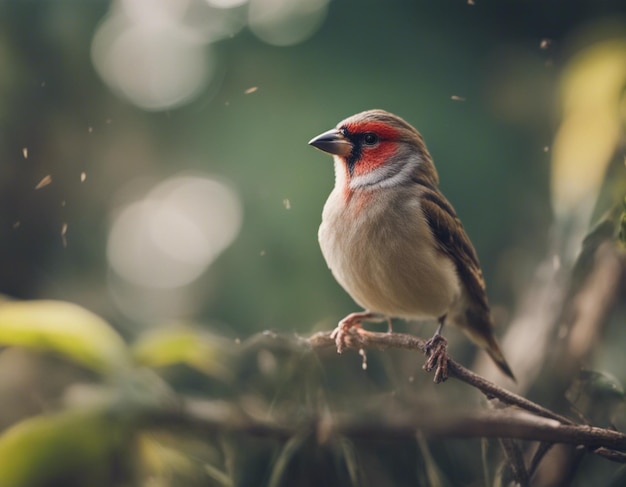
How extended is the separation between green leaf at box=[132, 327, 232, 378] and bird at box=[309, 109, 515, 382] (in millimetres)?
379

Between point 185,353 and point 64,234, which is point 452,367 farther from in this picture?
point 64,234

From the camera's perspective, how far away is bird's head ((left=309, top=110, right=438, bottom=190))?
1046 mm

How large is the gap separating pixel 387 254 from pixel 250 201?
2.17 feet

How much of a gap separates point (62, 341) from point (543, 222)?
1048 millimetres

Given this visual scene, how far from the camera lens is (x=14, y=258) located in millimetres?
1780

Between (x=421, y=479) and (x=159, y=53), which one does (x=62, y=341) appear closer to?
(x=421, y=479)

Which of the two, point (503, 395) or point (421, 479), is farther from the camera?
point (421, 479)

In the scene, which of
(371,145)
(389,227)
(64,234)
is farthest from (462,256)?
(64,234)

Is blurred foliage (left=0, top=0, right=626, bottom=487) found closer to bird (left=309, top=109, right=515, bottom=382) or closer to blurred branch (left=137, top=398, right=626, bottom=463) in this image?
blurred branch (left=137, top=398, right=626, bottom=463)

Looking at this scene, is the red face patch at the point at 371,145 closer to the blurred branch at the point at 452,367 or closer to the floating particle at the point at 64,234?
the blurred branch at the point at 452,367

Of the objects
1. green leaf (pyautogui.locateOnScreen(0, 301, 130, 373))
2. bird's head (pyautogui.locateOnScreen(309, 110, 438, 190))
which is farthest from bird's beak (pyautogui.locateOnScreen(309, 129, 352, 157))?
green leaf (pyautogui.locateOnScreen(0, 301, 130, 373))

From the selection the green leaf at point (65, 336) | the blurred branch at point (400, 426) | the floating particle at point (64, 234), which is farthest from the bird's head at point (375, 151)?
the floating particle at point (64, 234)

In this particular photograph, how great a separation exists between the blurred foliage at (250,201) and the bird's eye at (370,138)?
345mm

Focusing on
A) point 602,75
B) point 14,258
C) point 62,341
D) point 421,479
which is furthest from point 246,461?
point 602,75
